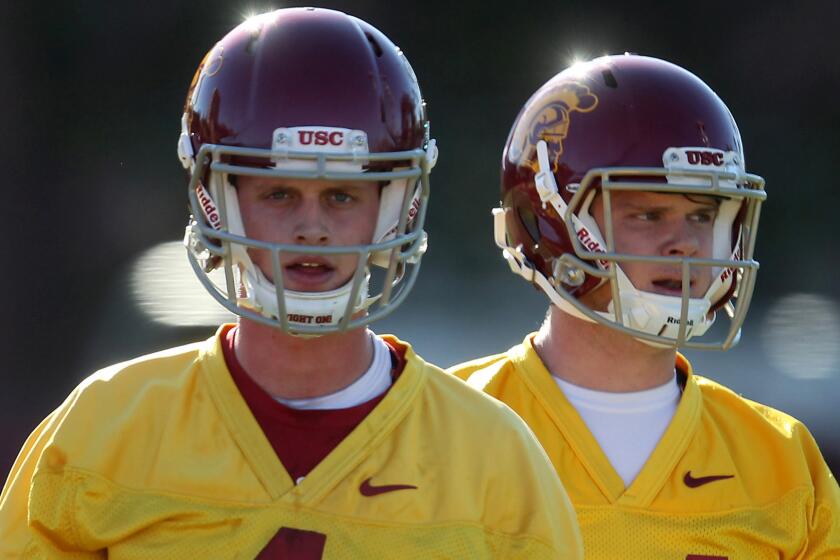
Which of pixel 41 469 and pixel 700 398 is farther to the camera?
pixel 700 398

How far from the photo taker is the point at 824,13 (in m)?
5.30

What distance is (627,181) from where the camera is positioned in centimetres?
270

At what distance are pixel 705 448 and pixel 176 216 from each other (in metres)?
2.50

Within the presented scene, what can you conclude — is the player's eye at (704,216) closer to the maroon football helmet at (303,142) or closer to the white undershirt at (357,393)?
the maroon football helmet at (303,142)

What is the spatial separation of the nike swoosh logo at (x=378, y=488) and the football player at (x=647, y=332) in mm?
534

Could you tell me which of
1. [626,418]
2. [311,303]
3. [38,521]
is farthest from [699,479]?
[38,521]

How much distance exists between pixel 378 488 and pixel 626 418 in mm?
744

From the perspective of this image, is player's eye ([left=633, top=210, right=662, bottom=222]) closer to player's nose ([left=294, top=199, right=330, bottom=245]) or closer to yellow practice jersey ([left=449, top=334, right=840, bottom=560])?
yellow practice jersey ([left=449, top=334, right=840, bottom=560])

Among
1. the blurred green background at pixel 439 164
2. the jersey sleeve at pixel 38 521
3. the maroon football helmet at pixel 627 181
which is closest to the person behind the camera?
the jersey sleeve at pixel 38 521

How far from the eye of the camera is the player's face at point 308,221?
7.04 feet

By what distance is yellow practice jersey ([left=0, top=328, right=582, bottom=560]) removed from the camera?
2.06 m

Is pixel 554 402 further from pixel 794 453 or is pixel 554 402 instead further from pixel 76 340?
pixel 76 340

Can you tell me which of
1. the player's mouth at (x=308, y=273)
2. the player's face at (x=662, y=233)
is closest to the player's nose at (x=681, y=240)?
the player's face at (x=662, y=233)

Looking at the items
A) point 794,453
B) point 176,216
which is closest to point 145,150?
point 176,216
